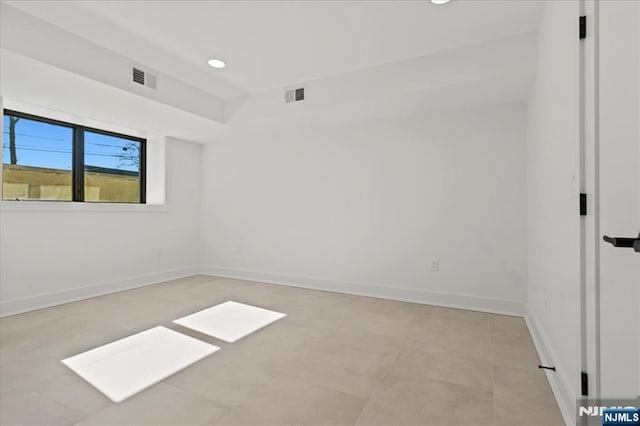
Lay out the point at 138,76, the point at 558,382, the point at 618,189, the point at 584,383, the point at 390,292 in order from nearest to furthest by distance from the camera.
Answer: the point at 618,189 < the point at 584,383 < the point at 558,382 < the point at 138,76 < the point at 390,292

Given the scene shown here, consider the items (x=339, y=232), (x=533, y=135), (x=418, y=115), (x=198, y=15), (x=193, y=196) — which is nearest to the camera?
(x=198, y=15)

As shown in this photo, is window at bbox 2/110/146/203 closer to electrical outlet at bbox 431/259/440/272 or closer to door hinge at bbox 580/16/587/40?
electrical outlet at bbox 431/259/440/272

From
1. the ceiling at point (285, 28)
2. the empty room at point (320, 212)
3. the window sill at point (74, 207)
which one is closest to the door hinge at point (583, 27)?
the empty room at point (320, 212)

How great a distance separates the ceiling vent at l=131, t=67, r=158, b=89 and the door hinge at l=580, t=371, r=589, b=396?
3982 mm

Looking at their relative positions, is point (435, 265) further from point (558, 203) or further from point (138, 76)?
point (138, 76)

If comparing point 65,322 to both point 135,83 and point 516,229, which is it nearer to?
point 135,83

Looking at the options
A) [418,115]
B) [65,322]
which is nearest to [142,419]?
[65,322]

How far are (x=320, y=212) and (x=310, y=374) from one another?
8.64 feet

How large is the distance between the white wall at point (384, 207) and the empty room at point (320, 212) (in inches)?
1.1

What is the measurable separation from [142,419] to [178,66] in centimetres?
314

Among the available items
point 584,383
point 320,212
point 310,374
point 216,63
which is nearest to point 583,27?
point 584,383

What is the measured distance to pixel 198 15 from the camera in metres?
2.54

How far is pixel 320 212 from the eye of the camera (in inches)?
176

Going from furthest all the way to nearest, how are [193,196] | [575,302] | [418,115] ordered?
[193,196], [418,115], [575,302]
